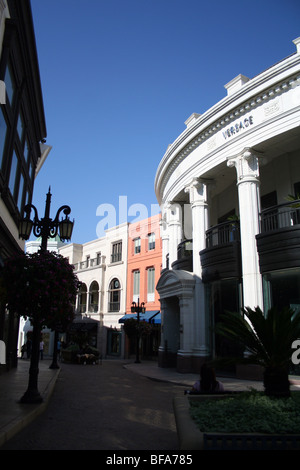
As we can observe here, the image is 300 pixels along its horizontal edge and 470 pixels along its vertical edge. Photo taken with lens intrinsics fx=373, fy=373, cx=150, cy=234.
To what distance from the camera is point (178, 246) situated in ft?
68.4

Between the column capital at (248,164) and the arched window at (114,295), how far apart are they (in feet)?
74.4

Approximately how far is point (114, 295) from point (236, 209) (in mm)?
20394

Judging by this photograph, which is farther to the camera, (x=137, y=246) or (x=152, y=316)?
(x=137, y=246)

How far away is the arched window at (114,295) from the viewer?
36.1 metres

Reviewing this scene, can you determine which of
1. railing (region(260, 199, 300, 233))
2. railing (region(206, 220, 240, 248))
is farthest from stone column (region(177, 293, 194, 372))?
railing (region(260, 199, 300, 233))

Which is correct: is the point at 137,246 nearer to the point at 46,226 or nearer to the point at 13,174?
the point at 13,174

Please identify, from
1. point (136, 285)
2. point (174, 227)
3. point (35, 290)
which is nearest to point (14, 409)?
point (35, 290)

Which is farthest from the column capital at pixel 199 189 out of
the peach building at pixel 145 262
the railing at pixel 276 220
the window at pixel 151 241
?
the window at pixel 151 241

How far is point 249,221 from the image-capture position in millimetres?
14781

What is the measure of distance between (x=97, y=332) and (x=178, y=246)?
20.3 metres

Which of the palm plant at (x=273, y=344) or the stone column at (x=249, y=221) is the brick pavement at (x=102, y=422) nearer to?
the palm plant at (x=273, y=344)
